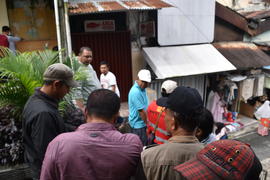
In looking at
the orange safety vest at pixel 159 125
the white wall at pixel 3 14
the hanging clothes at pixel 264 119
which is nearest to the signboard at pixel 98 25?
the white wall at pixel 3 14

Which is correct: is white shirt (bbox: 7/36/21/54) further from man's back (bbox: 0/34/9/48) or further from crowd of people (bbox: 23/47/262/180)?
crowd of people (bbox: 23/47/262/180)

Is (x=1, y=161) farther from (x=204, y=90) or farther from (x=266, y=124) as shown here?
(x=266, y=124)

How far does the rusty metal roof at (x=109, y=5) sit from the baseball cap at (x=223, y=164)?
393 centimetres

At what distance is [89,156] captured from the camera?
138cm

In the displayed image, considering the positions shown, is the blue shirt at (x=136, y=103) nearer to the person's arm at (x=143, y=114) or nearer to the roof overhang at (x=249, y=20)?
the person's arm at (x=143, y=114)

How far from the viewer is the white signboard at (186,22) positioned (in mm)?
6512

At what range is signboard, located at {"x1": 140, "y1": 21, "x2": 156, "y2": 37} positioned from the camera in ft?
21.1

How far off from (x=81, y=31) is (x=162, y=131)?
4.13 metres

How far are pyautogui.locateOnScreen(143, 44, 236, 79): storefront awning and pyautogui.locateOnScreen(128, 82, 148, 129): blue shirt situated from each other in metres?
1.99

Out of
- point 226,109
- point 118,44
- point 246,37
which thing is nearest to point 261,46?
point 246,37

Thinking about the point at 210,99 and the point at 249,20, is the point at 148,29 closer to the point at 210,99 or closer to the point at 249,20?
the point at 210,99

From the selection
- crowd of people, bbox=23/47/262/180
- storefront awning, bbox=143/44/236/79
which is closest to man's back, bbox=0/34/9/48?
storefront awning, bbox=143/44/236/79

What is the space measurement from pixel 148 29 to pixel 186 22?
1353 millimetres

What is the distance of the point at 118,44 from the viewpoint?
6.24m
